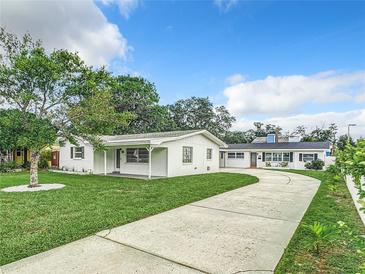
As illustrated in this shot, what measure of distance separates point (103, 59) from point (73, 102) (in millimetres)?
7043

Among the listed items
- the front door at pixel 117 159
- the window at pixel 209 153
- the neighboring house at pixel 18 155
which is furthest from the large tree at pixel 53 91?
the neighboring house at pixel 18 155

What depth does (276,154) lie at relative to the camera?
28203 mm

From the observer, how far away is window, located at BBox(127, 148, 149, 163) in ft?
54.5

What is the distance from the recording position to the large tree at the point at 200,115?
43594mm

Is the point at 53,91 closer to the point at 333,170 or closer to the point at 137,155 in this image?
the point at 137,155

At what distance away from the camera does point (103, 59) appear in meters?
16.8

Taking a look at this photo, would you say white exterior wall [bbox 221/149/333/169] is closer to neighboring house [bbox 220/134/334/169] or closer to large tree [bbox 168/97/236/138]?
neighboring house [bbox 220/134/334/169]

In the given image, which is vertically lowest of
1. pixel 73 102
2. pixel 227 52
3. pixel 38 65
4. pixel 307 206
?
pixel 307 206

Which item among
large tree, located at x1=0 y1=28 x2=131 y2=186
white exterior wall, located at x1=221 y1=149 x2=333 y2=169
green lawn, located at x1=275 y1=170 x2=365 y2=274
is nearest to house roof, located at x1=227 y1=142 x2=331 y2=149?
white exterior wall, located at x1=221 y1=149 x2=333 y2=169

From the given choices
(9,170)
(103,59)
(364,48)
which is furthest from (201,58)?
(9,170)

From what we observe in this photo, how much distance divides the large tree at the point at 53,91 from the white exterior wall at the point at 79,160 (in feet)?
21.6

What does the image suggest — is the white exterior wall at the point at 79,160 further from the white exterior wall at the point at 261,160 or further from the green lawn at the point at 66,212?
the white exterior wall at the point at 261,160

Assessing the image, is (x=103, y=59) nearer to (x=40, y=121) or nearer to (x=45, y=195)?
(x=40, y=121)

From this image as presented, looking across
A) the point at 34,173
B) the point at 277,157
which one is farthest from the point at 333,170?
the point at 277,157
